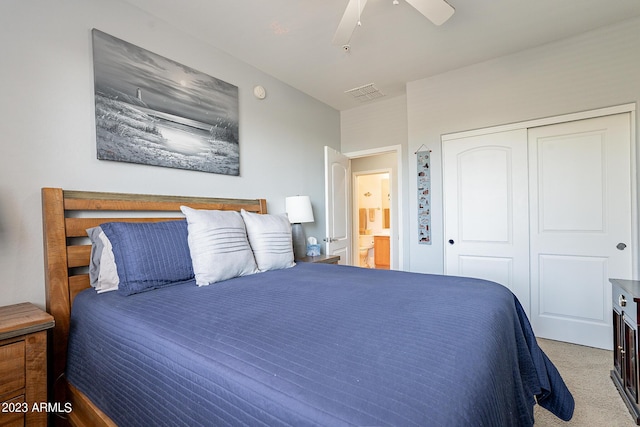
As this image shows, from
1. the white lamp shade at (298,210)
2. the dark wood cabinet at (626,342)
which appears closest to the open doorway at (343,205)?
the white lamp shade at (298,210)

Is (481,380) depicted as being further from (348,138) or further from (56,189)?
(348,138)

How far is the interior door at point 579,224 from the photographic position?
247 cm

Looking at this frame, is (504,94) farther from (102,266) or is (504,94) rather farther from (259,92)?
(102,266)

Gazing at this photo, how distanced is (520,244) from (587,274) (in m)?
0.55

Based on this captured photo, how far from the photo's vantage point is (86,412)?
1.34 meters

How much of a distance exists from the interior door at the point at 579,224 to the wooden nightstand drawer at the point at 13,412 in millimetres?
3748

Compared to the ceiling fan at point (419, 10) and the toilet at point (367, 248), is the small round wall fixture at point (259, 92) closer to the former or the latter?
the ceiling fan at point (419, 10)

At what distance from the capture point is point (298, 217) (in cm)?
316

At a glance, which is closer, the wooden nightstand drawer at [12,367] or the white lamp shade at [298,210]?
the wooden nightstand drawer at [12,367]

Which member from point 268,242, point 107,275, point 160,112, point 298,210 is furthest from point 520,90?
point 107,275

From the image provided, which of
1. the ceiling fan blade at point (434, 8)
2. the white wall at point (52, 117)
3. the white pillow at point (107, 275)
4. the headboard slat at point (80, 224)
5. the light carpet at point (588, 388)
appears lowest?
the light carpet at point (588, 388)

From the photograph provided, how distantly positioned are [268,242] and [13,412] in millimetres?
1499

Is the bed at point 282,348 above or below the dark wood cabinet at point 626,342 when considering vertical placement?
above

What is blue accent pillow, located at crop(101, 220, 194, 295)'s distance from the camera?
1.55 metres
